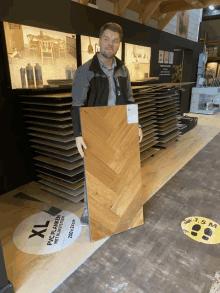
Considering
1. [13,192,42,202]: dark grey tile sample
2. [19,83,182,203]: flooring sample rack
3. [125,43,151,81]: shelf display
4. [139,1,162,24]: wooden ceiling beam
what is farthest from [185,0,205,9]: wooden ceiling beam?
[13,192,42,202]: dark grey tile sample

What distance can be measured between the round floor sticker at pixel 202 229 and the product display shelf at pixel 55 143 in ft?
3.88

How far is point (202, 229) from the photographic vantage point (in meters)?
2.11

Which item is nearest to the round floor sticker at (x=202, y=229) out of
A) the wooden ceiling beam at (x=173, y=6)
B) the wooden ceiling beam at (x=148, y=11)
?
the wooden ceiling beam at (x=148, y=11)

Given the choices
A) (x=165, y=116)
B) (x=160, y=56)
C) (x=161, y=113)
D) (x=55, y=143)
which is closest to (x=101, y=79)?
(x=55, y=143)

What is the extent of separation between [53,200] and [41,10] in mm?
2305

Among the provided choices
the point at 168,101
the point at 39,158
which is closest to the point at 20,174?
the point at 39,158

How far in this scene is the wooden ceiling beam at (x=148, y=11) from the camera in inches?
183

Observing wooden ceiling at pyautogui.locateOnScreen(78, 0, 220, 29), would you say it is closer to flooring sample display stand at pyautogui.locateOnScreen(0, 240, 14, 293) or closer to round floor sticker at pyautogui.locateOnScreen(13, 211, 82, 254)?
round floor sticker at pyautogui.locateOnScreen(13, 211, 82, 254)

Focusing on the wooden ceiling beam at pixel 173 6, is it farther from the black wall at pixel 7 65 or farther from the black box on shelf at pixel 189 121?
the black box on shelf at pixel 189 121

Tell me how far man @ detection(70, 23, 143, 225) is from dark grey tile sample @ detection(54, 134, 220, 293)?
0.93 metres

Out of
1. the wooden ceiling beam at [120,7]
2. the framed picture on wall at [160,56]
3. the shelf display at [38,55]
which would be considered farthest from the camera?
the framed picture on wall at [160,56]

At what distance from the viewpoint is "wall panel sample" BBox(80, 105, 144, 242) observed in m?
1.79

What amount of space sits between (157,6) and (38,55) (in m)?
3.26

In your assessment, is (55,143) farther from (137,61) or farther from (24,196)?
(137,61)
